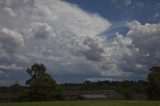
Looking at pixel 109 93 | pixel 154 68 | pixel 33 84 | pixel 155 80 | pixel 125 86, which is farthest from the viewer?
pixel 125 86

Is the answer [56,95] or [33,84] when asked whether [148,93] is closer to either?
[56,95]

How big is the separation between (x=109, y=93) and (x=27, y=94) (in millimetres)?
47109

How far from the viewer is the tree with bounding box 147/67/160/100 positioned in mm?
110062

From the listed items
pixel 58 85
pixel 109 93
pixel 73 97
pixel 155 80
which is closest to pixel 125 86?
pixel 109 93

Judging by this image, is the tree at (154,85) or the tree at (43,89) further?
the tree at (154,85)

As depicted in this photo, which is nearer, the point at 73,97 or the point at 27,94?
the point at 27,94

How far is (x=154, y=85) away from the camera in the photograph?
110625 millimetres

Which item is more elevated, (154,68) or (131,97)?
(154,68)

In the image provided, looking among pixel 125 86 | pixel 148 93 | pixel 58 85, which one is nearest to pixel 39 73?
pixel 58 85

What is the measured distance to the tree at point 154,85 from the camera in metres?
110

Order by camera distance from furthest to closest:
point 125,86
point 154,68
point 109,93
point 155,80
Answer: point 125,86, point 109,93, point 154,68, point 155,80

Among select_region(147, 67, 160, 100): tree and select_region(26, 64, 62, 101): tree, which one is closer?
select_region(26, 64, 62, 101): tree

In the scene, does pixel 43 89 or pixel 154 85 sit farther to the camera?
pixel 154 85

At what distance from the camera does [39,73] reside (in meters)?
116
